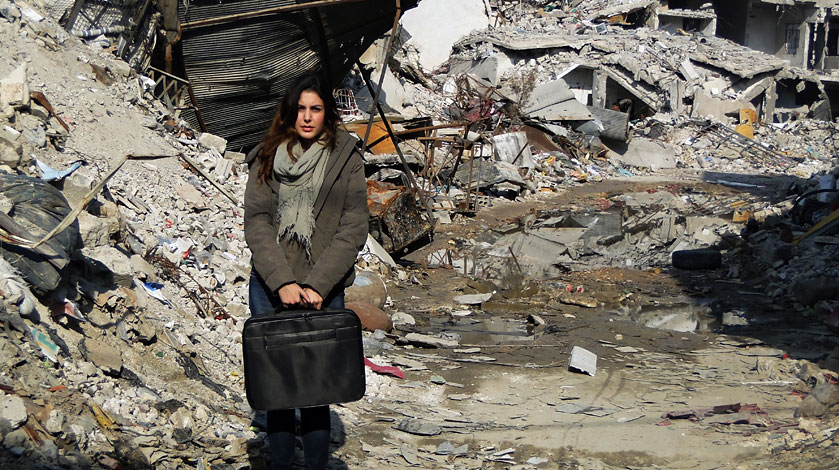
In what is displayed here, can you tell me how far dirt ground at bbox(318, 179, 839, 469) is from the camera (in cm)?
411

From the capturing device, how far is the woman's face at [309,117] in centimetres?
293

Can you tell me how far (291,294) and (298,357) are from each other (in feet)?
0.74

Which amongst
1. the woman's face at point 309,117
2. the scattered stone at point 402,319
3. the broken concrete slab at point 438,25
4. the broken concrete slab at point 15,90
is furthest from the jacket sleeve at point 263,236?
the broken concrete slab at point 438,25

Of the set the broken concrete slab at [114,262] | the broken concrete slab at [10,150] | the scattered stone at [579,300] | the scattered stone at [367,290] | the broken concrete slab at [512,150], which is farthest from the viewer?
the broken concrete slab at [512,150]

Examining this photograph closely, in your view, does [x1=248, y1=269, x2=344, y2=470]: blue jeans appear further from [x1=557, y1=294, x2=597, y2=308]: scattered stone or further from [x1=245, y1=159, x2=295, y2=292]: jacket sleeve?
[x1=557, y1=294, x2=597, y2=308]: scattered stone

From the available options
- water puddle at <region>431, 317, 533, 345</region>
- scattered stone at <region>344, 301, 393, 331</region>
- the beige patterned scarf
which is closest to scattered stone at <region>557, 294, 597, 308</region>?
→ water puddle at <region>431, 317, 533, 345</region>

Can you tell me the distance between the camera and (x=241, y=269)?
6680mm

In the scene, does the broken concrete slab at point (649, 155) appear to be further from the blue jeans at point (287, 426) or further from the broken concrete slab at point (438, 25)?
the blue jeans at point (287, 426)

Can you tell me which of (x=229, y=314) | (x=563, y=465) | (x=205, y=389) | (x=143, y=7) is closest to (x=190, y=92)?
(x=143, y=7)

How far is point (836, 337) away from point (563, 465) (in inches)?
143

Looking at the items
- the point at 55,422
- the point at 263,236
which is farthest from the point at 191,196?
the point at 263,236

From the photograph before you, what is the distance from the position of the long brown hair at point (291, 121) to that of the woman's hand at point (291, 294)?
1.37ft

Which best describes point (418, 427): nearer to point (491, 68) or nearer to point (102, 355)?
point (102, 355)

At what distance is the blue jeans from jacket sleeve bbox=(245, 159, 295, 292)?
9cm
